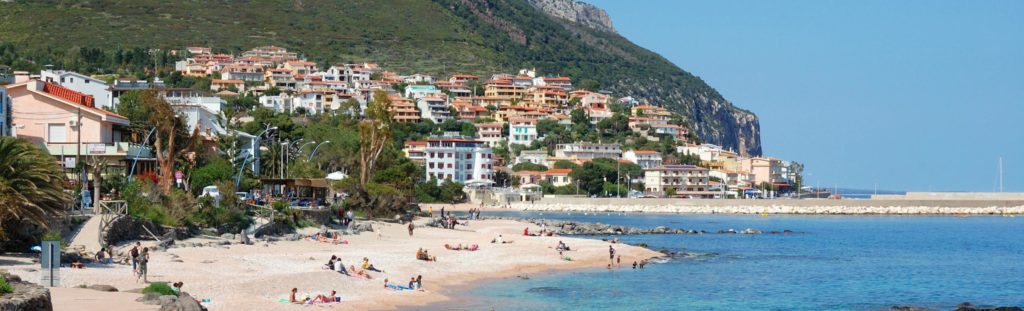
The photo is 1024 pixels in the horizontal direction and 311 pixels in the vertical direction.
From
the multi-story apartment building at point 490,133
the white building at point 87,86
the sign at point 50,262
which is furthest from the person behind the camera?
the multi-story apartment building at point 490,133

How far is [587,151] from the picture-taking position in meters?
159

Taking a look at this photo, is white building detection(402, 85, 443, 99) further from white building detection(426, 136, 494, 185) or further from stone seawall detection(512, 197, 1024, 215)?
stone seawall detection(512, 197, 1024, 215)

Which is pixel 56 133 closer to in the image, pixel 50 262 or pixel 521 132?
pixel 50 262

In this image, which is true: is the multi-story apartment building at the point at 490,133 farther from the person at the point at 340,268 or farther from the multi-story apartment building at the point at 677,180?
the person at the point at 340,268

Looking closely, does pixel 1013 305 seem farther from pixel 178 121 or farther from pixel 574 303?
pixel 178 121

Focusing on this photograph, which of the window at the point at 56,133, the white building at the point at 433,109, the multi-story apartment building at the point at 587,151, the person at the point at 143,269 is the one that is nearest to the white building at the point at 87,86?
the window at the point at 56,133

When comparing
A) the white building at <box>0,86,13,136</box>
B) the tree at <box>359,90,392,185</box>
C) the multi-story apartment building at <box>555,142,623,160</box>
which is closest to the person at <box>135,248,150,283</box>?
the white building at <box>0,86,13,136</box>

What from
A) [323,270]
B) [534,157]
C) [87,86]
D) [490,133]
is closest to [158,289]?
[323,270]

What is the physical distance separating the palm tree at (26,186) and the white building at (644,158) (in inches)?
5033

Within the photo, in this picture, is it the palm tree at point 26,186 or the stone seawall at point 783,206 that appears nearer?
the palm tree at point 26,186

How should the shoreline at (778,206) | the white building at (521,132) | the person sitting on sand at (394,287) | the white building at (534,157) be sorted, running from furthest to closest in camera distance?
the white building at (521,132) < the white building at (534,157) < the shoreline at (778,206) < the person sitting on sand at (394,287)

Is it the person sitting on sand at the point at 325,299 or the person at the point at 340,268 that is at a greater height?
the person at the point at 340,268

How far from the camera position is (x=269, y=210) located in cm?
4947

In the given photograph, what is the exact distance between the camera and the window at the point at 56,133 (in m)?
48.0
